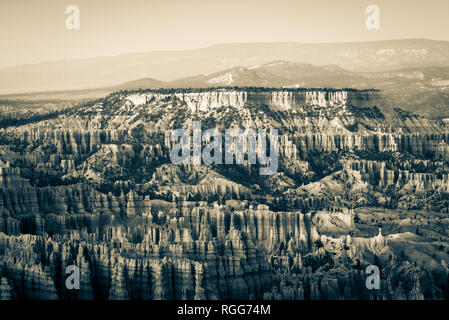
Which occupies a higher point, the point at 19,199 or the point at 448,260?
the point at 19,199

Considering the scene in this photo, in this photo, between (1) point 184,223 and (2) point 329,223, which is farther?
(2) point 329,223

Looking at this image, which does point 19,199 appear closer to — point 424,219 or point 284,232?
point 284,232

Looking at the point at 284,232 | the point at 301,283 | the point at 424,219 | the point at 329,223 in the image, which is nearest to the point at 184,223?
the point at 284,232

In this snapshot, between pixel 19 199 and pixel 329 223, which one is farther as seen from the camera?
pixel 329 223
